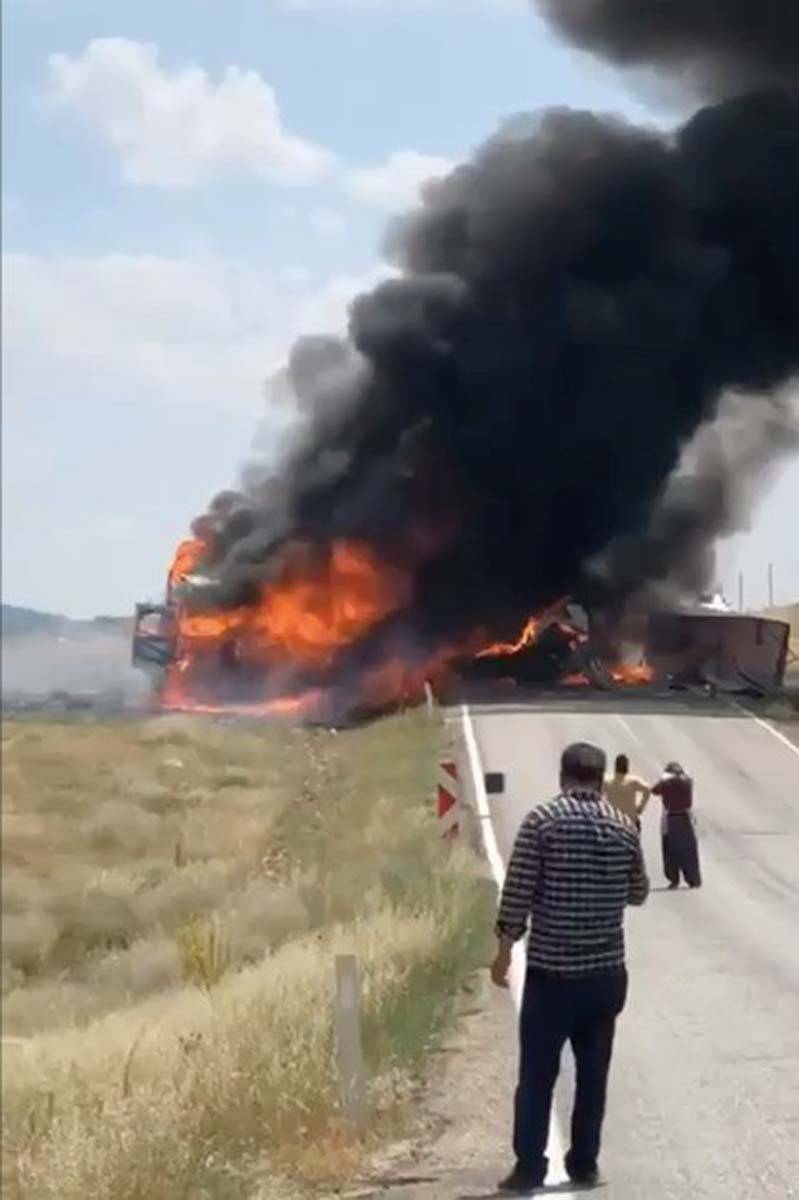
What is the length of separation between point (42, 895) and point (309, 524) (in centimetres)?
349

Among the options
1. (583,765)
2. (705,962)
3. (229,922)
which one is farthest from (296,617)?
(583,765)

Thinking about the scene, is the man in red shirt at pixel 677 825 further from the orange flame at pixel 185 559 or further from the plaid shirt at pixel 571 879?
the orange flame at pixel 185 559

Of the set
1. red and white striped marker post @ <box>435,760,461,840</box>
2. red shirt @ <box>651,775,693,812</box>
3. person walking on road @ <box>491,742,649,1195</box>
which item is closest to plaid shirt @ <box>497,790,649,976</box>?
person walking on road @ <box>491,742,649,1195</box>

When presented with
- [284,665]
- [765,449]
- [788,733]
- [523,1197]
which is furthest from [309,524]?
[523,1197]

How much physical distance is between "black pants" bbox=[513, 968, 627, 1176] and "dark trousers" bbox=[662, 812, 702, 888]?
939 mm

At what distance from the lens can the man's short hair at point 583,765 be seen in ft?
29.3

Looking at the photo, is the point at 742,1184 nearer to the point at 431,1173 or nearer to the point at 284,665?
the point at 431,1173

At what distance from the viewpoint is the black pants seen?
907cm

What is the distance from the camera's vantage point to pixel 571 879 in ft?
29.2

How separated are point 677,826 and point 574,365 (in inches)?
267

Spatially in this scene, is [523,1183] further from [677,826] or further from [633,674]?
[633,674]

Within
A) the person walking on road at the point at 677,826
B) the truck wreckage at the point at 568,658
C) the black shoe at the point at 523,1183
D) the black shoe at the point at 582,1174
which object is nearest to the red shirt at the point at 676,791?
the person walking on road at the point at 677,826

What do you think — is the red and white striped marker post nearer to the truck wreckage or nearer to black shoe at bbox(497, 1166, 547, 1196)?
the truck wreckage

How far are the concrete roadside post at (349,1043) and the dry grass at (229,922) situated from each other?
0.10 m
